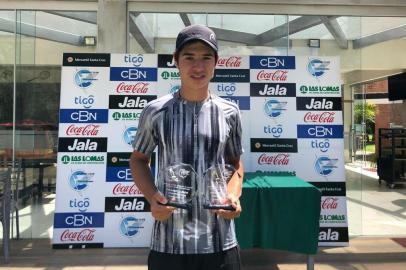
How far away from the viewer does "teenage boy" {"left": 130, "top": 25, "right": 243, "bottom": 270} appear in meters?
1.45

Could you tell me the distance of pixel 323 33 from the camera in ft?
18.5

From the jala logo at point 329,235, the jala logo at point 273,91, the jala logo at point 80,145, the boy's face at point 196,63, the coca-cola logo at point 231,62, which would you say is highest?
the coca-cola logo at point 231,62

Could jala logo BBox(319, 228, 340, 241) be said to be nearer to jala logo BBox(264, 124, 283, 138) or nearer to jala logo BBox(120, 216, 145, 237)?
jala logo BBox(264, 124, 283, 138)

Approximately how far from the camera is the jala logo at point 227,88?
16.0 ft

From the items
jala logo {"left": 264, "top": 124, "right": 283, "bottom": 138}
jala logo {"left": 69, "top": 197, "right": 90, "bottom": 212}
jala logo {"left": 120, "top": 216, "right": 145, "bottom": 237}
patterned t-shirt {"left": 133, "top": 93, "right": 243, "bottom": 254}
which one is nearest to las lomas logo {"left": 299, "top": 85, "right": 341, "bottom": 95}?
jala logo {"left": 264, "top": 124, "right": 283, "bottom": 138}

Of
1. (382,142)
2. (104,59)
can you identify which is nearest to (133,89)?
(104,59)

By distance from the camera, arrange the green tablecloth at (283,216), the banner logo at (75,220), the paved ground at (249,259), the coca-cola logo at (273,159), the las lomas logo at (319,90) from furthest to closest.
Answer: the las lomas logo at (319,90)
the coca-cola logo at (273,159)
the banner logo at (75,220)
the paved ground at (249,259)
the green tablecloth at (283,216)

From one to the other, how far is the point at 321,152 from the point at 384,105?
1974 centimetres

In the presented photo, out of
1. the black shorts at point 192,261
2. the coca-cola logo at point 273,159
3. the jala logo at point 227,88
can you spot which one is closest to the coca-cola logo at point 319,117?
the coca-cola logo at point 273,159

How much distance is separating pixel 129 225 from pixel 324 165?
2.25 metres

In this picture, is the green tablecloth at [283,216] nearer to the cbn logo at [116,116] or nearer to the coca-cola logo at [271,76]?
the coca-cola logo at [271,76]

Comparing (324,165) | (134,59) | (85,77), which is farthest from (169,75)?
(324,165)

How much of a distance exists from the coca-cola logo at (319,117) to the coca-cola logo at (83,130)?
2322 mm

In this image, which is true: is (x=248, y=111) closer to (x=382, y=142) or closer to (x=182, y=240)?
(x=182, y=240)
